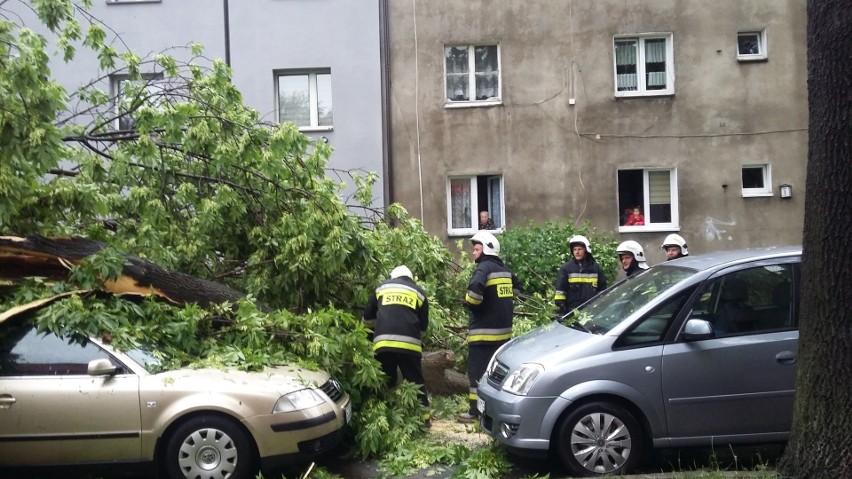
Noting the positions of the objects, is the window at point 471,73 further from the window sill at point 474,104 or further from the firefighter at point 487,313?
the firefighter at point 487,313

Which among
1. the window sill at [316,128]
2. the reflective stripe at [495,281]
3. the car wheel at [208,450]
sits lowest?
the car wheel at [208,450]

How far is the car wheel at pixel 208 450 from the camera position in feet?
18.6

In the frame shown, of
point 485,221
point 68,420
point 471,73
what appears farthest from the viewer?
point 471,73

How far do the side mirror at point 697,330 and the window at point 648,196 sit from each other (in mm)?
10179

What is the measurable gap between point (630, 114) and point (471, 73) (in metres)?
3.28

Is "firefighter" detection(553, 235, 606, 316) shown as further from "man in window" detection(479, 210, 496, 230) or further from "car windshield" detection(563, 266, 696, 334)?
"man in window" detection(479, 210, 496, 230)

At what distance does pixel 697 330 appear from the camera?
5633mm

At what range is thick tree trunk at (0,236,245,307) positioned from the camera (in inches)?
263

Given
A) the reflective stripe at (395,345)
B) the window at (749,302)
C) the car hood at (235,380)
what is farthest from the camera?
the reflective stripe at (395,345)

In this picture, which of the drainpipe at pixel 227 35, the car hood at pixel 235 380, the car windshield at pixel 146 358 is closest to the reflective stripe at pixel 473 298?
the car hood at pixel 235 380

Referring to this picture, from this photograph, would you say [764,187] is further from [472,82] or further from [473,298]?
[473,298]

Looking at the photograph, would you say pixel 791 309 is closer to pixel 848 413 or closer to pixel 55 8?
pixel 848 413

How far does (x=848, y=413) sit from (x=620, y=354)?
Answer: 168 centimetres

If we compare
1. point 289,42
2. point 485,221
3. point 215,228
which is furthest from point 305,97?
point 215,228
